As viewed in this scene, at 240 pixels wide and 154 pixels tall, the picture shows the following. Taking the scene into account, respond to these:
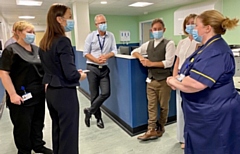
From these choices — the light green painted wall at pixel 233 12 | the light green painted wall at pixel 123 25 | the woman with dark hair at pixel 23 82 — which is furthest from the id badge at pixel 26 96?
the light green painted wall at pixel 123 25

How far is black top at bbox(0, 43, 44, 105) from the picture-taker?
5.47ft

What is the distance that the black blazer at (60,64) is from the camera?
144 centimetres

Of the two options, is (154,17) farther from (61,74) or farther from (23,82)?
(61,74)

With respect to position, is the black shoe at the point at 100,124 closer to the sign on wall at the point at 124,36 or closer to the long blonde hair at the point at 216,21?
the long blonde hair at the point at 216,21

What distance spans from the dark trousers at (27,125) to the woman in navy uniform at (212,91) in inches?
51.5

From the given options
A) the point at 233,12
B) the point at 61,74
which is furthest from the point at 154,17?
the point at 61,74

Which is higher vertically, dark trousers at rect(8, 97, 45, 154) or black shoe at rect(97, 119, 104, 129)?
dark trousers at rect(8, 97, 45, 154)

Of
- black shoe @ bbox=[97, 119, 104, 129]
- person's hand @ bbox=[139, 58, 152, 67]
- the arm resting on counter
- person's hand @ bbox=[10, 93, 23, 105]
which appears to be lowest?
black shoe @ bbox=[97, 119, 104, 129]

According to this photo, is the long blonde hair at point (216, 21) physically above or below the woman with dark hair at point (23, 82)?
above

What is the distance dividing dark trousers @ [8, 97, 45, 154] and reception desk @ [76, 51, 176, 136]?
1.04 m

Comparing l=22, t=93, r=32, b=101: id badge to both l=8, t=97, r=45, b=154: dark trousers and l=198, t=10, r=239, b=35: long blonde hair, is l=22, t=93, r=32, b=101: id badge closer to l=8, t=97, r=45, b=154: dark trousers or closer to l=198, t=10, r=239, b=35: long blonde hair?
l=8, t=97, r=45, b=154: dark trousers

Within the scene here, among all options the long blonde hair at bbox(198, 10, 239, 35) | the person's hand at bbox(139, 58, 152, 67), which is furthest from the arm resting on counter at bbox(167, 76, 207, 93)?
the person's hand at bbox(139, 58, 152, 67)

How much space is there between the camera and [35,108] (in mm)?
1933

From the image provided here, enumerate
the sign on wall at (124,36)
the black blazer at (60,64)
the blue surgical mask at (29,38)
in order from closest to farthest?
the black blazer at (60,64) → the blue surgical mask at (29,38) → the sign on wall at (124,36)
